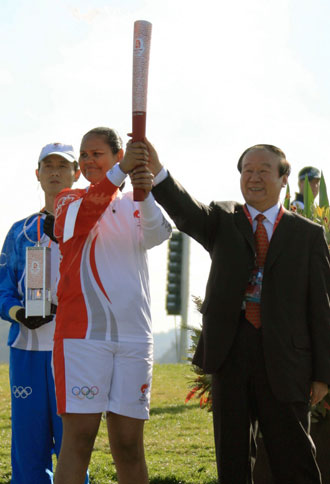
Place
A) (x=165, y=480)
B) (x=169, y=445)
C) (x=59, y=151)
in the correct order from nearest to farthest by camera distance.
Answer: (x=59, y=151) → (x=165, y=480) → (x=169, y=445)

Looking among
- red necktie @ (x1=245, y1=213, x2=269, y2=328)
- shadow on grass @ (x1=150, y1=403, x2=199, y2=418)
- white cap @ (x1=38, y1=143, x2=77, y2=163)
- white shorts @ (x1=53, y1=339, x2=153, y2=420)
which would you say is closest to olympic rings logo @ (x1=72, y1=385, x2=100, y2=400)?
white shorts @ (x1=53, y1=339, x2=153, y2=420)

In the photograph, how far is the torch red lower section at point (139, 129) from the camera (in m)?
3.50

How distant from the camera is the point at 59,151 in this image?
4605 mm

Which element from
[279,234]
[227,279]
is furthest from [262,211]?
[227,279]

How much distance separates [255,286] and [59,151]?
1.58 metres

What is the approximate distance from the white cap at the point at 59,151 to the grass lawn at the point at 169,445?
2.52m

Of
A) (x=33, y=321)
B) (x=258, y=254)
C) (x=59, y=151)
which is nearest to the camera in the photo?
(x=258, y=254)

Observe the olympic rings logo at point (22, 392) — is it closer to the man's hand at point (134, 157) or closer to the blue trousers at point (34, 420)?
the blue trousers at point (34, 420)

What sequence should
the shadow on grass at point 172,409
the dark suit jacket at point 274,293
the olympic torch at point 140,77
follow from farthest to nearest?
1. the shadow on grass at point 172,409
2. the dark suit jacket at point 274,293
3. the olympic torch at point 140,77

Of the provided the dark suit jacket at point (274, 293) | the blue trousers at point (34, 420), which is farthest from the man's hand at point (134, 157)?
the blue trousers at point (34, 420)

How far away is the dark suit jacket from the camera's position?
362 centimetres

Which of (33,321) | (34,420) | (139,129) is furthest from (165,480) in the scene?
(139,129)

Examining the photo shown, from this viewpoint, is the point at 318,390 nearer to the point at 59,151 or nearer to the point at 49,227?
the point at 49,227

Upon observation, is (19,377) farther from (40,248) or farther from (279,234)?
(279,234)
